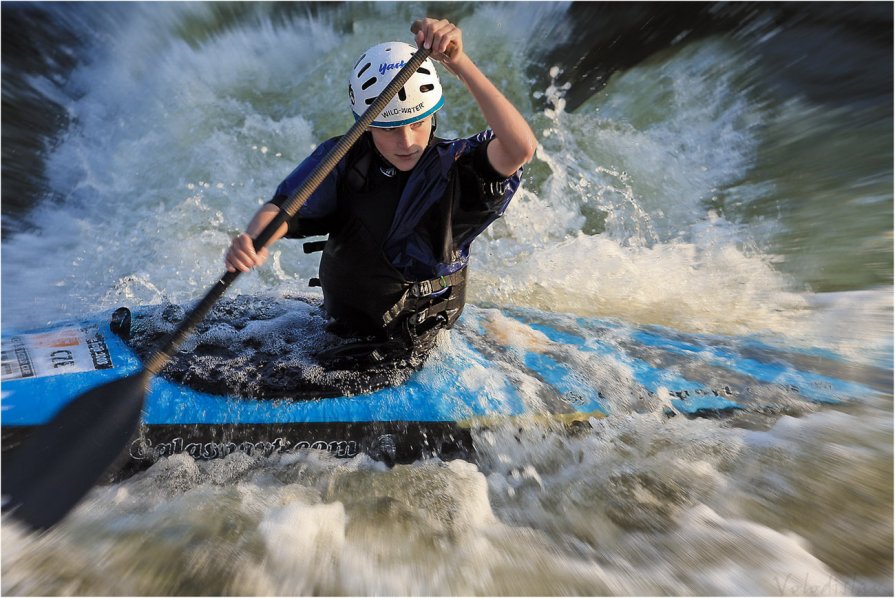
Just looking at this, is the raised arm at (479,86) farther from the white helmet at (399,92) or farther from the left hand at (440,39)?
the white helmet at (399,92)

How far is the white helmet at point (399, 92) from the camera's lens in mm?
2117

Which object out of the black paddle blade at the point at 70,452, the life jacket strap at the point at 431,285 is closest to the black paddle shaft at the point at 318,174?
the black paddle blade at the point at 70,452

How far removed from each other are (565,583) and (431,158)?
1504 mm

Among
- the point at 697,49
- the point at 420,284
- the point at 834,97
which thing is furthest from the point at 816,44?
the point at 420,284

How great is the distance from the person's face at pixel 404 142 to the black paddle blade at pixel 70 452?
1.20 m

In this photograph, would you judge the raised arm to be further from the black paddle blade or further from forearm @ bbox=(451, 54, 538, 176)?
the black paddle blade

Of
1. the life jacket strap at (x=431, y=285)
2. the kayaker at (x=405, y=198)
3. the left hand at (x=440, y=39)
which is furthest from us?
the life jacket strap at (x=431, y=285)

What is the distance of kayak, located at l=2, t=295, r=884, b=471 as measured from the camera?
2.44m

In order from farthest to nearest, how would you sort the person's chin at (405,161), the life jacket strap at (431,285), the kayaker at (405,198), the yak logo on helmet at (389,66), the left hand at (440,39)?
the life jacket strap at (431,285), the person's chin at (405,161), the yak logo on helmet at (389,66), the kayaker at (405,198), the left hand at (440,39)

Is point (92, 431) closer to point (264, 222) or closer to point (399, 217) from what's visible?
point (264, 222)

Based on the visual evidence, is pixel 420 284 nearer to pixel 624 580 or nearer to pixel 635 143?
pixel 624 580

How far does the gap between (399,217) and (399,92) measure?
44 cm

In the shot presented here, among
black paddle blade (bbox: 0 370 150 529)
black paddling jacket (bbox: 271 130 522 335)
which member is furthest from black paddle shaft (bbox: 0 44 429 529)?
black paddling jacket (bbox: 271 130 522 335)

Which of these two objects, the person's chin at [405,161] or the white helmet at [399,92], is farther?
the person's chin at [405,161]
